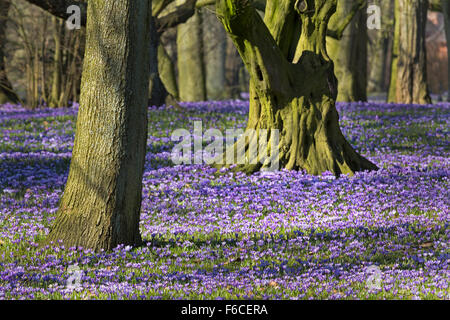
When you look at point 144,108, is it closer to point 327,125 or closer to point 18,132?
point 327,125

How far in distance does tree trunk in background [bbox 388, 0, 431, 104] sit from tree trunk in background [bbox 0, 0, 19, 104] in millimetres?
12704

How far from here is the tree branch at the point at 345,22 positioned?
2120 cm

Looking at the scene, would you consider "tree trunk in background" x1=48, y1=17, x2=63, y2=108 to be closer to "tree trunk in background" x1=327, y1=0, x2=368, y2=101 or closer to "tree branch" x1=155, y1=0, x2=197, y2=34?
"tree branch" x1=155, y1=0, x2=197, y2=34

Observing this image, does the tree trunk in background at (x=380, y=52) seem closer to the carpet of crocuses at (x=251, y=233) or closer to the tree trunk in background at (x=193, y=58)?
the tree trunk in background at (x=193, y=58)

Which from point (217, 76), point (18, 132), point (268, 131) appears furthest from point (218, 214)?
point (217, 76)

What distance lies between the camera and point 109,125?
6746 mm

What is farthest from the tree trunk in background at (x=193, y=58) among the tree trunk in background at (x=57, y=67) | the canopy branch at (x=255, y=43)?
the canopy branch at (x=255, y=43)

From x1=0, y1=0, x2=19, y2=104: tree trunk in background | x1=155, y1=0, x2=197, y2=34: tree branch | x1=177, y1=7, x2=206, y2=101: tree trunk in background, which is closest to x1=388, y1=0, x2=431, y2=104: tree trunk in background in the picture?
x1=155, y1=0, x2=197, y2=34: tree branch

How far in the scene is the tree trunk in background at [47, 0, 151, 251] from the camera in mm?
6707

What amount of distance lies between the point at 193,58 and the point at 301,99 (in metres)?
17.8

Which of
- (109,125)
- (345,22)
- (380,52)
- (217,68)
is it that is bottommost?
(109,125)

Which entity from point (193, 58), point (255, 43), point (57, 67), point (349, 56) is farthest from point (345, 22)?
point (255, 43)

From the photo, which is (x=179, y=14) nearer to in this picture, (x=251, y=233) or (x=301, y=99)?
(x=301, y=99)

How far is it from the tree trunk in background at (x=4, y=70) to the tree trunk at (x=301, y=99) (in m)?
11.5
